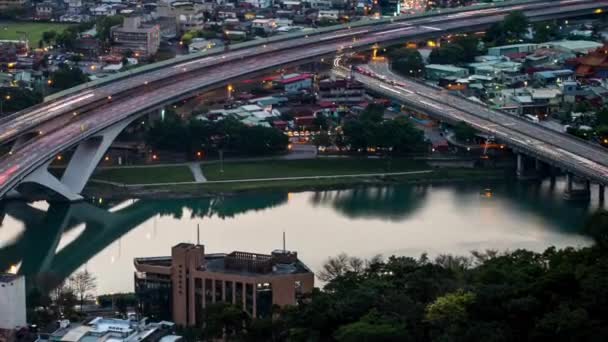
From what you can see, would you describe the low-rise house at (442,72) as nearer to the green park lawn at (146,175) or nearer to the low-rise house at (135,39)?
the low-rise house at (135,39)

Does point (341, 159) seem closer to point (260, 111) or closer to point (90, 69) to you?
point (260, 111)

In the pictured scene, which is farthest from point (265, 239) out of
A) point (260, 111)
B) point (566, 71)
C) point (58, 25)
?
point (58, 25)

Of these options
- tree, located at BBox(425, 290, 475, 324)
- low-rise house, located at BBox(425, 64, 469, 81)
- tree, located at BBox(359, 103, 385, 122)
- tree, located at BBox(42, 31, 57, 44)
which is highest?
tree, located at BBox(425, 290, 475, 324)

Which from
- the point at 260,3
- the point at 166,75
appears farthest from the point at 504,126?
the point at 260,3

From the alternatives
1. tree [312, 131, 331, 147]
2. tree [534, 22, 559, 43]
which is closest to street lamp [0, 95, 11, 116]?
tree [312, 131, 331, 147]

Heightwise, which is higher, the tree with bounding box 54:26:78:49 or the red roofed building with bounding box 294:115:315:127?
the tree with bounding box 54:26:78:49

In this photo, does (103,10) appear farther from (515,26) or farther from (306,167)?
(306,167)

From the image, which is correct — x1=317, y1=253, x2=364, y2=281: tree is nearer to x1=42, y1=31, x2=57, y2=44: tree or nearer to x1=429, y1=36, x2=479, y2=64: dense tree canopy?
x1=429, y1=36, x2=479, y2=64: dense tree canopy
